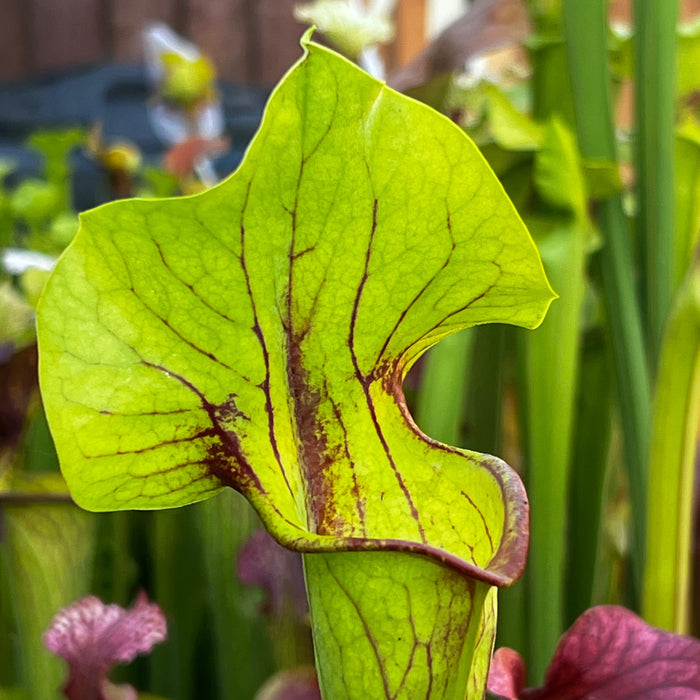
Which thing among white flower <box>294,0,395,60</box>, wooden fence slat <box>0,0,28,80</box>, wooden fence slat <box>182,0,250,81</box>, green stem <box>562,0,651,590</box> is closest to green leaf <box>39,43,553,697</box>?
green stem <box>562,0,651,590</box>

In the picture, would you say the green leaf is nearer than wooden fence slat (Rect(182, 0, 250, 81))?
Yes

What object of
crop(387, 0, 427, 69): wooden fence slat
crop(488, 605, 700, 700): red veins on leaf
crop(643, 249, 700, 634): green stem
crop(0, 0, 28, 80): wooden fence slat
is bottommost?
crop(488, 605, 700, 700): red veins on leaf

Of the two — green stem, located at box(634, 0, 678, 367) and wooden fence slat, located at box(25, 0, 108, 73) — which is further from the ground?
wooden fence slat, located at box(25, 0, 108, 73)

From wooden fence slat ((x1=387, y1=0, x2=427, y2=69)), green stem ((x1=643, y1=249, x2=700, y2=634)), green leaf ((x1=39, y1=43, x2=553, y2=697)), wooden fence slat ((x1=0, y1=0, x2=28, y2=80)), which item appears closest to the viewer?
green leaf ((x1=39, y1=43, x2=553, y2=697))

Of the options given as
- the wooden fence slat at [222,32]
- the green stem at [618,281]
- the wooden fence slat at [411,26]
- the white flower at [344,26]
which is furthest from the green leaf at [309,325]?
the wooden fence slat at [222,32]

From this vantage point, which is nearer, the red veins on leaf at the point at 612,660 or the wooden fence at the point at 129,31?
the red veins on leaf at the point at 612,660

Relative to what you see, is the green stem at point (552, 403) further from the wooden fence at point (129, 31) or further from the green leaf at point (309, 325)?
the wooden fence at point (129, 31)

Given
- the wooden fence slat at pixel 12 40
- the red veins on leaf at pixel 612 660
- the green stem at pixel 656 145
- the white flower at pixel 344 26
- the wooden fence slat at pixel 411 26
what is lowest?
the red veins on leaf at pixel 612 660

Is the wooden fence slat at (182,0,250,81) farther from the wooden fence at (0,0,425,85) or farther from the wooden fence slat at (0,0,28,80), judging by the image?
the wooden fence slat at (0,0,28,80)
